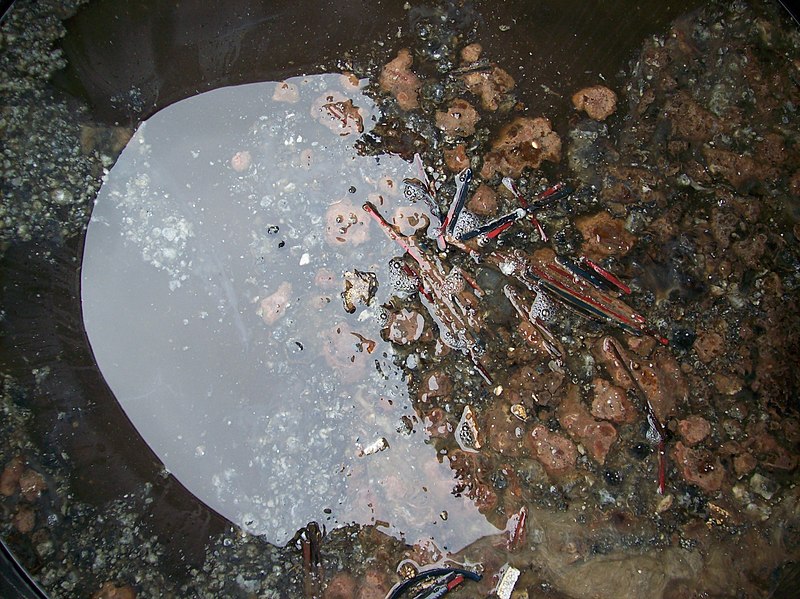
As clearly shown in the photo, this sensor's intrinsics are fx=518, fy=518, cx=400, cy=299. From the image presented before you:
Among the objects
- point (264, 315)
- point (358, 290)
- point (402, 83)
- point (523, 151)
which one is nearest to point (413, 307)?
point (358, 290)

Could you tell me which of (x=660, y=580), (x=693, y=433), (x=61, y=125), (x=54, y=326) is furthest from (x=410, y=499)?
(x=61, y=125)

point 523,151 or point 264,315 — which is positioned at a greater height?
point 523,151

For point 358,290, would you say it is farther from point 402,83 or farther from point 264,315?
point 402,83

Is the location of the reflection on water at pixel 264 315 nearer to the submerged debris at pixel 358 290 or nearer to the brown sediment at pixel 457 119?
the submerged debris at pixel 358 290

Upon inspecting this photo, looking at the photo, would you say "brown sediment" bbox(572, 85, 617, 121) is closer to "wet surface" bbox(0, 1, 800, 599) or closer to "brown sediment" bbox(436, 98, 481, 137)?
"wet surface" bbox(0, 1, 800, 599)

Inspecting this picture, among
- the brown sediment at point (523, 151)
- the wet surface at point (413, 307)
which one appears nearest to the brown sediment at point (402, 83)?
the wet surface at point (413, 307)

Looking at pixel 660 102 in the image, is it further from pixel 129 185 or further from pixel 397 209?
pixel 129 185

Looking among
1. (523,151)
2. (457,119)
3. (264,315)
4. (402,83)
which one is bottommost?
(264,315)
